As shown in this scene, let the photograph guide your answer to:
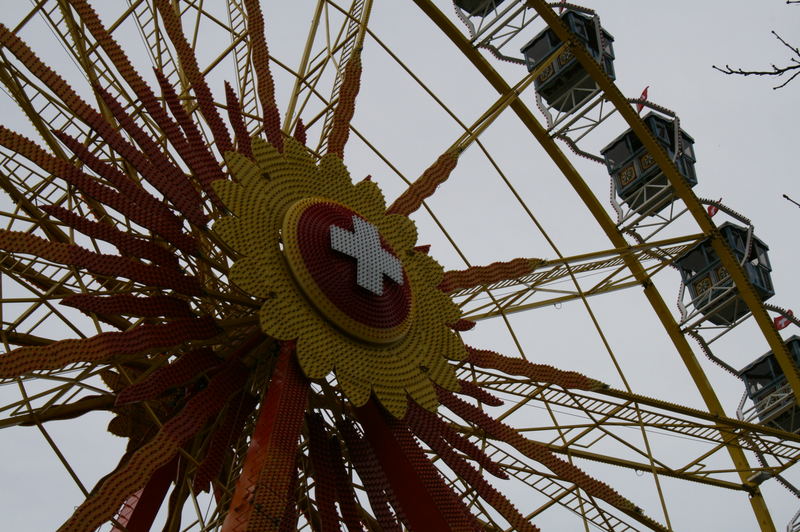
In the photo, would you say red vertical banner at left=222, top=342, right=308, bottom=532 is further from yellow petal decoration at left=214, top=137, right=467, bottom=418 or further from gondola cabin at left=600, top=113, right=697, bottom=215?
gondola cabin at left=600, top=113, right=697, bottom=215

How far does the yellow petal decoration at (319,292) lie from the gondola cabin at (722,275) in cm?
983

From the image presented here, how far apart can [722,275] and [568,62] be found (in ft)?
16.4

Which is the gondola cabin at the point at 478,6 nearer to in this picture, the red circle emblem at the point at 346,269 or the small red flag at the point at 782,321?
the small red flag at the point at 782,321

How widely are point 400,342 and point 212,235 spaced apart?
2.27 meters

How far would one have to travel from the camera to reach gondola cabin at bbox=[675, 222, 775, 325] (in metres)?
21.8

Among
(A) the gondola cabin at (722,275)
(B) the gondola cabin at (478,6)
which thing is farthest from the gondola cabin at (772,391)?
(B) the gondola cabin at (478,6)

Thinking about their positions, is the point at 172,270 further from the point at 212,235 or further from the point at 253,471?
the point at 253,471

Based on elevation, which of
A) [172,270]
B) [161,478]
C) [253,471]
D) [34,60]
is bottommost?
[253,471]

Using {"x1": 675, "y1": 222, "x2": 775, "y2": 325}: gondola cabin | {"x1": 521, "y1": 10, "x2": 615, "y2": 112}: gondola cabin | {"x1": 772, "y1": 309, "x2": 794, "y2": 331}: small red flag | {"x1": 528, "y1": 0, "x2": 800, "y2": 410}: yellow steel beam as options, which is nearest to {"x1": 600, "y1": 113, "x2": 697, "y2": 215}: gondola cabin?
{"x1": 528, "y1": 0, "x2": 800, "y2": 410}: yellow steel beam

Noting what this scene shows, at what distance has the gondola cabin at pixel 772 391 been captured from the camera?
22062mm

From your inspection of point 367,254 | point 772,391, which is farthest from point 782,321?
point 367,254

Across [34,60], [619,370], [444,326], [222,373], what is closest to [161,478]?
[222,373]

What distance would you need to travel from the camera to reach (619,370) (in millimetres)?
18312

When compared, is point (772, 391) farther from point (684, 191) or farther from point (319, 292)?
point (319, 292)
